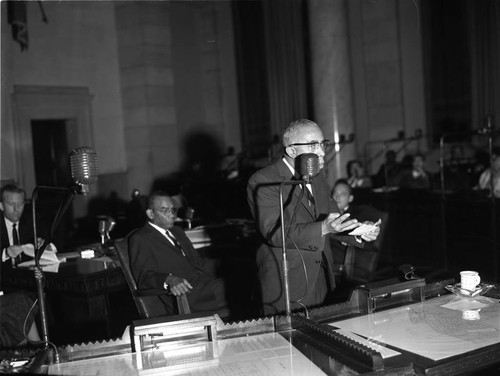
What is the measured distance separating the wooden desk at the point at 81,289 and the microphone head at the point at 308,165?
207 centimetres

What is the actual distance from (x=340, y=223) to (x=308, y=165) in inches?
14.0

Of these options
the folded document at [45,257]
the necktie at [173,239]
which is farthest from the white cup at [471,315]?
the folded document at [45,257]

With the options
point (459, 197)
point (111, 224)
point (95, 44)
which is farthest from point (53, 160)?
point (459, 197)

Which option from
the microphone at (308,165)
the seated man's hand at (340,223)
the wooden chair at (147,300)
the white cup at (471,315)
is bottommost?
the wooden chair at (147,300)

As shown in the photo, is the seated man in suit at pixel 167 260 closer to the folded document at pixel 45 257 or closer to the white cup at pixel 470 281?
the folded document at pixel 45 257

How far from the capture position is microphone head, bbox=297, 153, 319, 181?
222cm

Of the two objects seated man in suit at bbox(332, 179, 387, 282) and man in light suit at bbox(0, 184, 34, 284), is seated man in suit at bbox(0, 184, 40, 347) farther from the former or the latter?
seated man in suit at bbox(332, 179, 387, 282)

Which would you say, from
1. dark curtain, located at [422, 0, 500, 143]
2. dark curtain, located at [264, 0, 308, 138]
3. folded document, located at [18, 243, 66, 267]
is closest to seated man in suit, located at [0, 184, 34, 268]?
folded document, located at [18, 243, 66, 267]

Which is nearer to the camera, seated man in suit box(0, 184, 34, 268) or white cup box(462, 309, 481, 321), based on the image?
white cup box(462, 309, 481, 321)

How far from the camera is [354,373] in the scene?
1653mm

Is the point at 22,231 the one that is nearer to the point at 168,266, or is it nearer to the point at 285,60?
the point at 168,266

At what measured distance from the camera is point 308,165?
222cm

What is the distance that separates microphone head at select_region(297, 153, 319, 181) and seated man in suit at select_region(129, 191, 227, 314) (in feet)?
5.38

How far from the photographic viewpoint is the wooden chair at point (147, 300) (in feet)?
11.5
